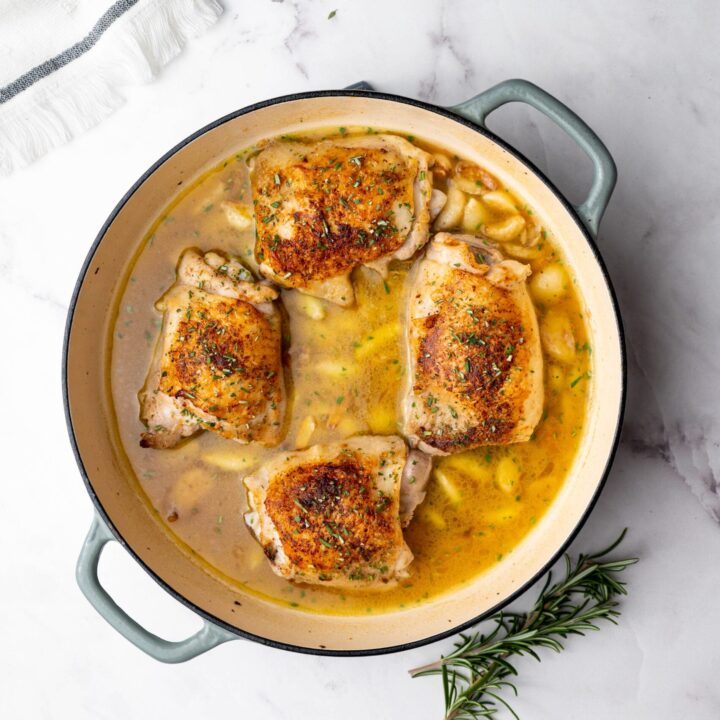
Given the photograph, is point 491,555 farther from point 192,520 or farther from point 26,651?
point 26,651

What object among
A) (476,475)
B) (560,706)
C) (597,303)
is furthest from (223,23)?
(560,706)

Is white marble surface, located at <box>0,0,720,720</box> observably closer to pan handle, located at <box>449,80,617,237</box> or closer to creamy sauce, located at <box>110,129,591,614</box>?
creamy sauce, located at <box>110,129,591,614</box>

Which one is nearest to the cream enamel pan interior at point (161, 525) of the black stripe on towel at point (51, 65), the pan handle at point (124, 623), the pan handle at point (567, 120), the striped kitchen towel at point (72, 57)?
the pan handle at point (124, 623)

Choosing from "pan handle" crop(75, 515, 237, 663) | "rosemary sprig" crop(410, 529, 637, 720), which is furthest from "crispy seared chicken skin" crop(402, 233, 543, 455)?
"pan handle" crop(75, 515, 237, 663)

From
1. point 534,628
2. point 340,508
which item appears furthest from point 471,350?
point 534,628

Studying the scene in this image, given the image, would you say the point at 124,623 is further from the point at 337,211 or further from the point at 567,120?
the point at 567,120
